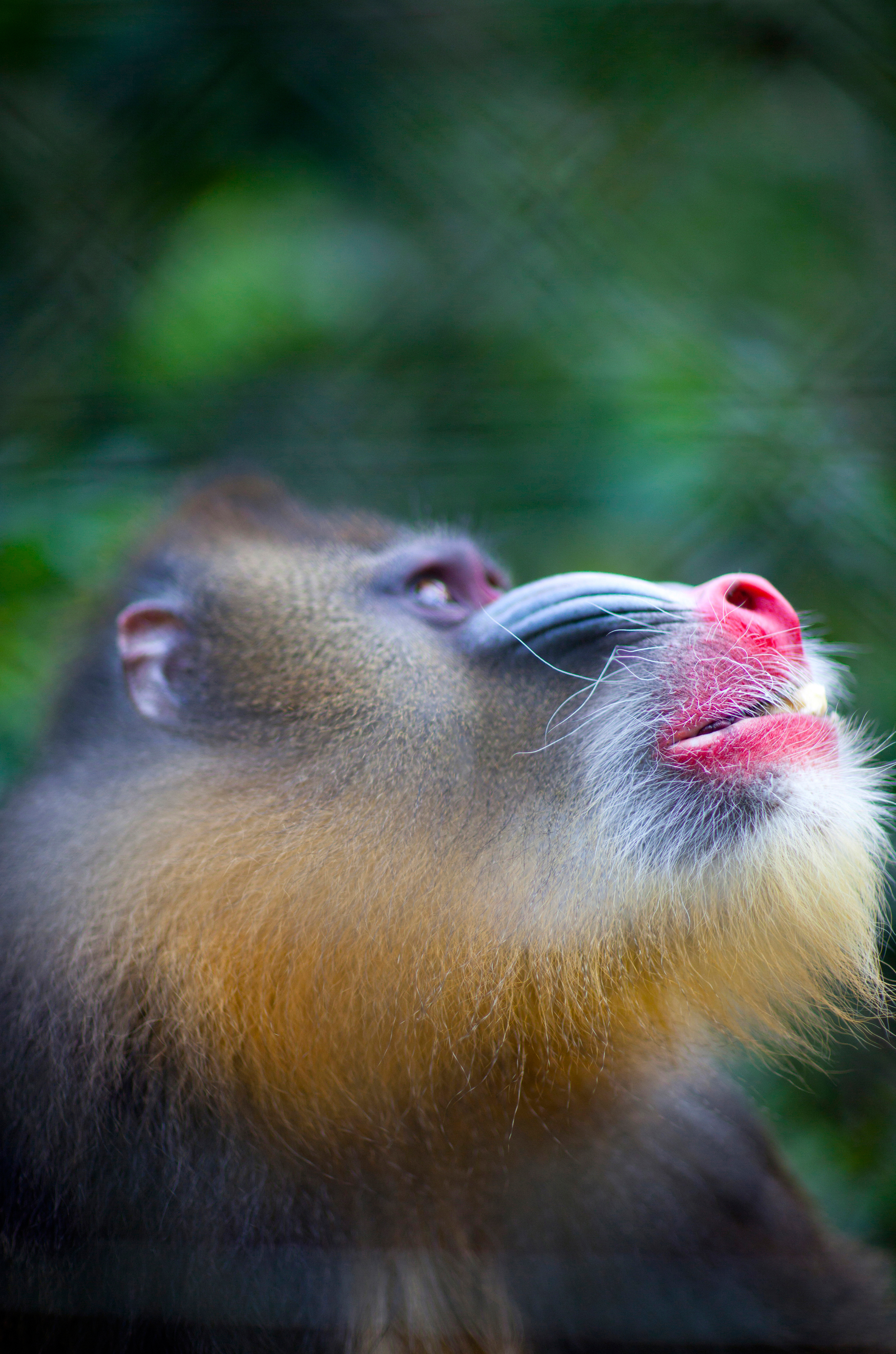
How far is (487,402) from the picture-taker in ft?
6.08

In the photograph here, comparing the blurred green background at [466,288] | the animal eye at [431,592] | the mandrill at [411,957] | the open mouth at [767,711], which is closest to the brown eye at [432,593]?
the animal eye at [431,592]

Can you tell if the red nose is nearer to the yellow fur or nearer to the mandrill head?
the mandrill head

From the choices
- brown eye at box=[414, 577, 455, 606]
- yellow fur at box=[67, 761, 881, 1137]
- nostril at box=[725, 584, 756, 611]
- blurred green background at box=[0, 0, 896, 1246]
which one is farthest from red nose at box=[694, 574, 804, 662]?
blurred green background at box=[0, 0, 896, 1246]

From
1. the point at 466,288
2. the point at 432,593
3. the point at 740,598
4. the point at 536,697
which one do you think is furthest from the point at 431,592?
the point at 466,288

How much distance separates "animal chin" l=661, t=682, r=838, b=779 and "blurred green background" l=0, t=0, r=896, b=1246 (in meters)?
0.70

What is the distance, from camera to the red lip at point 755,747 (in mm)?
1077

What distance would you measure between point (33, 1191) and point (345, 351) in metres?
1.41

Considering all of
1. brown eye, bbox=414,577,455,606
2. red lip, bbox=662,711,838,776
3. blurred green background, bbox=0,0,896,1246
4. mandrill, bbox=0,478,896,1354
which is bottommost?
mandrill, bbox=0,478,896,1354

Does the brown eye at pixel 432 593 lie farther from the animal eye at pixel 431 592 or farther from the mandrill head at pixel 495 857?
the mandrill head at pixel 495 857

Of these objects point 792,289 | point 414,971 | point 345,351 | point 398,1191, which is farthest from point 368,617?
point 792,289

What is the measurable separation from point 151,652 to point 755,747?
75 centimetres

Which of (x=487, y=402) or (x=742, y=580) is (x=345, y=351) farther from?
(x=742, y=580)

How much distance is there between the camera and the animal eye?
1404 millimetres

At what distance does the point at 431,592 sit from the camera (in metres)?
1.45
